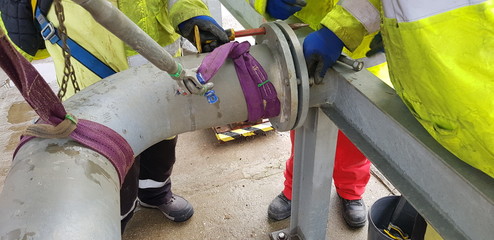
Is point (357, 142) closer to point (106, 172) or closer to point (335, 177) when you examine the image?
point (106, 172)

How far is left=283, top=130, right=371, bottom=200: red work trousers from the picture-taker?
2.03 m

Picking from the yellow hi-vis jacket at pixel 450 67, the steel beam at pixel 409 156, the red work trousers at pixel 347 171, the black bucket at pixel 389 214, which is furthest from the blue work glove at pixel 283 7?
the black bucket at pixel 389 214

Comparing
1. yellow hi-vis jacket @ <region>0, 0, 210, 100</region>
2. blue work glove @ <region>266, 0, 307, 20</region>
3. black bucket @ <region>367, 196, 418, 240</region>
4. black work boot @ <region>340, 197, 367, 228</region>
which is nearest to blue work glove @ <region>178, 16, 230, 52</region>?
yellow hi-vis jacket @ <region>0, 0, 210, 100</region>

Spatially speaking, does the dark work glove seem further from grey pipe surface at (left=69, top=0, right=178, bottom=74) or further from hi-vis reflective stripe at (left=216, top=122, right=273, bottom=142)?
hi-vis reflective stripe at (left=216, top=122, right=273, bottom=142)

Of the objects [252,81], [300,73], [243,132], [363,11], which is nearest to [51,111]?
[252,81]

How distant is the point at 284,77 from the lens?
111 centimetres

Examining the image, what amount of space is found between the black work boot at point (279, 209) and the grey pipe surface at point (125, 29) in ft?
5.06

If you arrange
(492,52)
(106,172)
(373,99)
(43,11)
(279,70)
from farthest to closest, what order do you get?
(43,11) < (279,70) < (373,99) < (106,172) < (492,52)

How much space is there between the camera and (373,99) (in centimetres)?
101

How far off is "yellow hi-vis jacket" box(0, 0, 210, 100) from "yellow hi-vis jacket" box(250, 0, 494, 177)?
78cm

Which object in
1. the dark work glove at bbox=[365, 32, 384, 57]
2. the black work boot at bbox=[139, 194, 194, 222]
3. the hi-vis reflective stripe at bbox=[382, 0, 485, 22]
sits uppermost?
the hi-vis reflective stripe at bbox=[382, 0, 485, 22]

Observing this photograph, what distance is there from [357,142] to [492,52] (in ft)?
1.47

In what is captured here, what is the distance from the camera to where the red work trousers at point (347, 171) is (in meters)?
2.03

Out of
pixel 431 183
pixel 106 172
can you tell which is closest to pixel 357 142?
pixel 431 183
